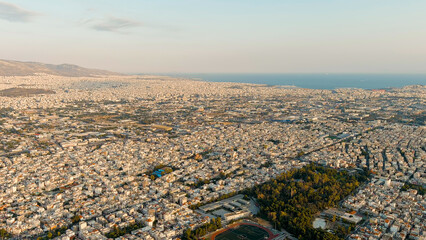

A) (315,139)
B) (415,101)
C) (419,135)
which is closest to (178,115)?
(315,139)

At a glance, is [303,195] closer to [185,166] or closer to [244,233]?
[244,233]

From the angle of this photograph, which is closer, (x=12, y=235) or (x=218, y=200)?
(x=12, y=235)

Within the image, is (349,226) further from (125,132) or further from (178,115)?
(178,115)

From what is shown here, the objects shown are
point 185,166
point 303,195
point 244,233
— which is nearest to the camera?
point 244,233

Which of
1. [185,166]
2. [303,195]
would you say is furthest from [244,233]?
[185,166]

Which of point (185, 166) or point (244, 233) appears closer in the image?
point (244, 233)

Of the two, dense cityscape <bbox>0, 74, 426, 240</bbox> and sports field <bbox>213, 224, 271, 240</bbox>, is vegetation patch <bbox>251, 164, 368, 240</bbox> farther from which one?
sports field <bbox>213, 224, 271, 240</bbox>

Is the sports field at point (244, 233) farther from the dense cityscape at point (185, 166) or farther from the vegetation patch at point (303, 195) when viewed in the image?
the vegetation patch at point (303, 195)
